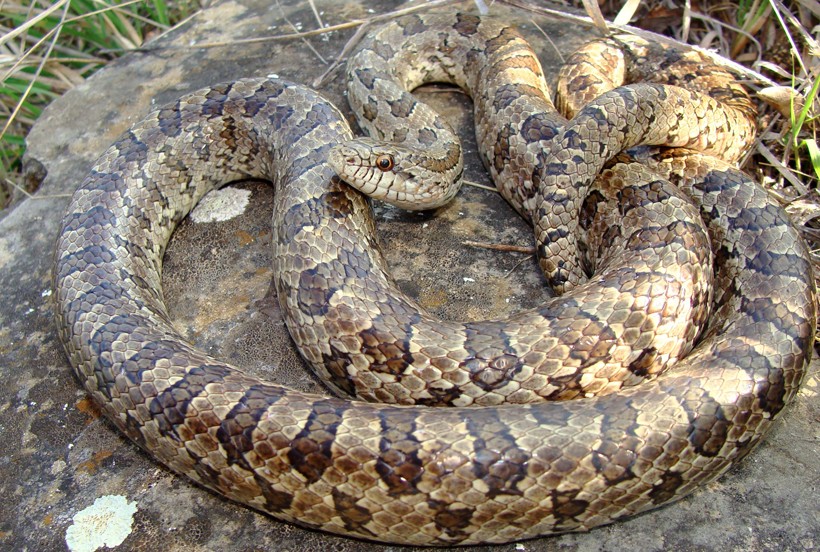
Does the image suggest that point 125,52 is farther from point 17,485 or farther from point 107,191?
point 17,485

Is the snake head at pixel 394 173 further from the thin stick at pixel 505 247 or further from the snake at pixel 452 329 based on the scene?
the thin stick at pixel 505 247

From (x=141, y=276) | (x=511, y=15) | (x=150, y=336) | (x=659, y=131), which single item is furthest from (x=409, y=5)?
(x=150, y=336)

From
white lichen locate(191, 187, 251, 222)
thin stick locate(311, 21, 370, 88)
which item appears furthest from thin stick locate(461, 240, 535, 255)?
thin stick locate(311, 21, 370, 88)

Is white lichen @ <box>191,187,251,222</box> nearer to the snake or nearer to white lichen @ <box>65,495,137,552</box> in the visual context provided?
the snake

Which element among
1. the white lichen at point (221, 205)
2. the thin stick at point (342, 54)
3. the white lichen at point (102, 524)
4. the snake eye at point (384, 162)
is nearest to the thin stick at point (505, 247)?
the snake eye at point (384, 162)

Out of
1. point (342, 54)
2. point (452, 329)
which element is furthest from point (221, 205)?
point (452, 329)

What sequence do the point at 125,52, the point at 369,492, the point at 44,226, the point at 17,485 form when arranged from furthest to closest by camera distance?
the point at 125,52 → the point at 44,226 → the point at 17,485 → the point at 369,492
